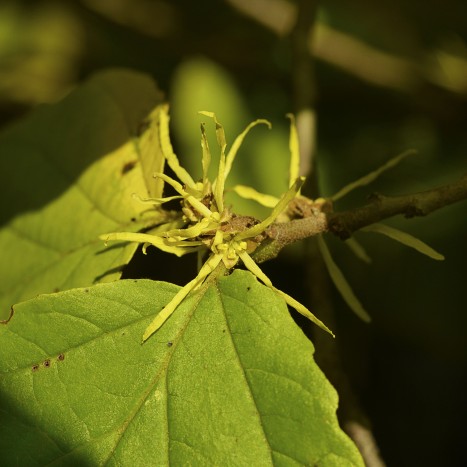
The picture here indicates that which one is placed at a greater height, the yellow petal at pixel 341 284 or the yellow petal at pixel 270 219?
the yellow petal at pixel 270 219

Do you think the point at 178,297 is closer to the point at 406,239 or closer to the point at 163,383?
the point at 163,383

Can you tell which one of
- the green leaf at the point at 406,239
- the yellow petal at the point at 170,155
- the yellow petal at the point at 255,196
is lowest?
the yellow petal at the point at 255,196

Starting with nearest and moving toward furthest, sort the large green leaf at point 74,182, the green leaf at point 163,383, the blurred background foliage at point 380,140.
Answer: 1. the green leaf at point 163,383
2. the large green leaf at point 74,182
3. the blurred background foliage at point 380,140

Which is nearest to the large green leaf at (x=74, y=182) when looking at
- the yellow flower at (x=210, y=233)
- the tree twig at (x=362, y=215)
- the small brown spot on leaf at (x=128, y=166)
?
the small brown spot on leaf at (x=128, y=166)

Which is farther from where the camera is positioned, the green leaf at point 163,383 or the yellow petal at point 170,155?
the yellow petal at point 170,155

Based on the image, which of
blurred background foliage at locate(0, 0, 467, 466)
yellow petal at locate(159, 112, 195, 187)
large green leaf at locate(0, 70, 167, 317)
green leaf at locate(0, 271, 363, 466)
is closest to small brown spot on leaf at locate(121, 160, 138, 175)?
large green leaf at locate(0, 70, 167, 317)

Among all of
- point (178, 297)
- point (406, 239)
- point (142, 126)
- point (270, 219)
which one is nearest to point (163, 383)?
point (178, 297)

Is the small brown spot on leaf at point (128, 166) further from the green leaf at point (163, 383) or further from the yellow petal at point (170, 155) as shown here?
the green leaf at point (163, 383)
